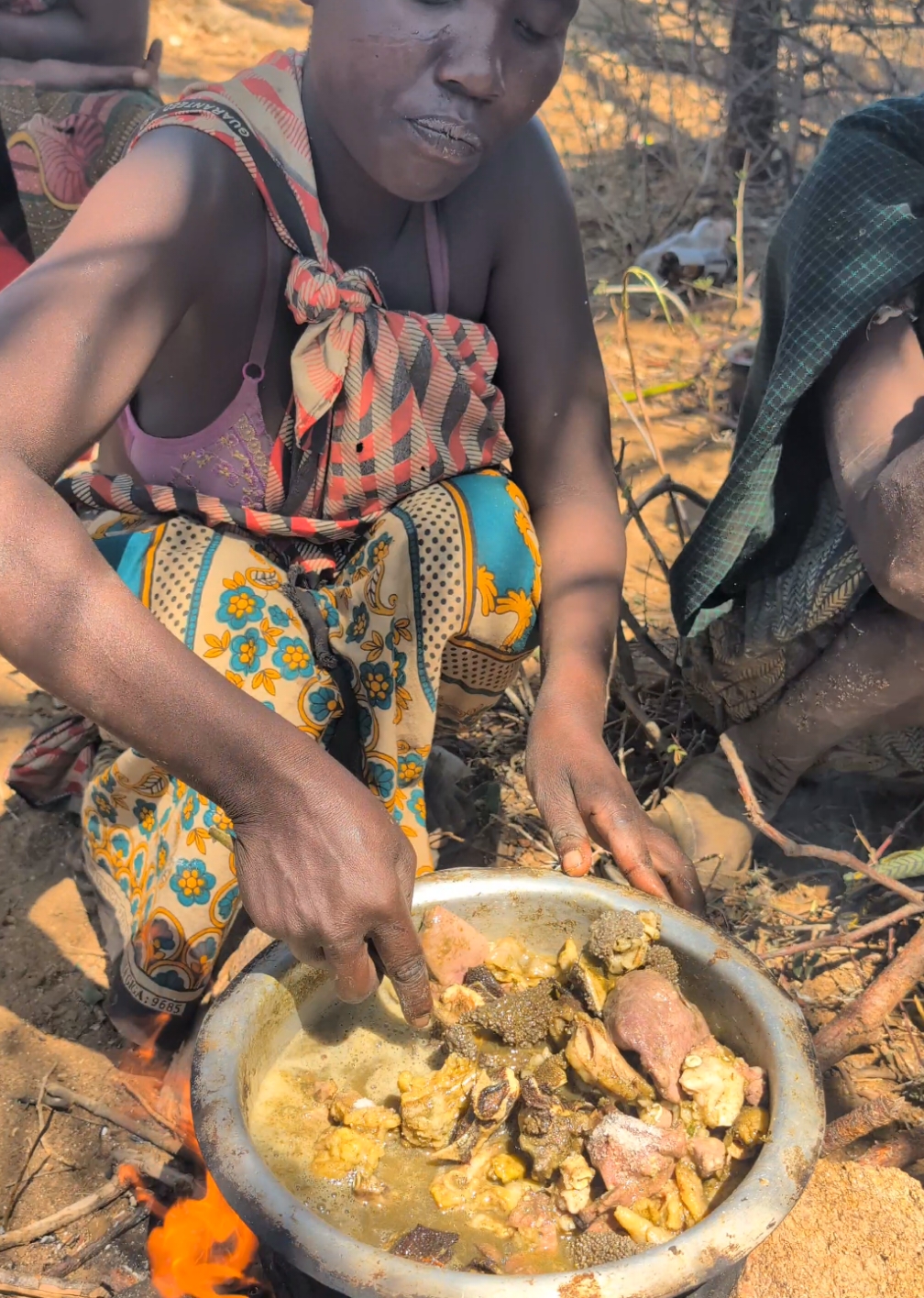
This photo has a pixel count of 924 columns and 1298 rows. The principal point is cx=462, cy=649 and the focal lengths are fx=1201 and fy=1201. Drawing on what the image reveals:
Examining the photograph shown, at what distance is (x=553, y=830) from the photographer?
5.59 feet

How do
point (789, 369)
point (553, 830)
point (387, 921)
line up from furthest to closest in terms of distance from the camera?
point (789, 369)
point (553, 830)
point (387, 921)

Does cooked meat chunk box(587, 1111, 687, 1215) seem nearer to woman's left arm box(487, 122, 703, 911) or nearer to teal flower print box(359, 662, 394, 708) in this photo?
woman's left arm box(487, 122, 703, 911)

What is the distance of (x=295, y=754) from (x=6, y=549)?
424 millimetres

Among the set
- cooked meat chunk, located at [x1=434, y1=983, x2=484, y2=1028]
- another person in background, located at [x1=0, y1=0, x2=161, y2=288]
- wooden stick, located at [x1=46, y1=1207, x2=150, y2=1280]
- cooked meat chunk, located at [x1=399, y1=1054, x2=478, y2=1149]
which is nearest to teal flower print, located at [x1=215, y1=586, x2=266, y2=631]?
cooked meat chunk, located at [x1=434, y1=983, x2=484, y2=1028]

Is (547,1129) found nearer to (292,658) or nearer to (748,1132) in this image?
(748,1132)

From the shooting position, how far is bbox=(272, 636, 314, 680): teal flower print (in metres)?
1.95

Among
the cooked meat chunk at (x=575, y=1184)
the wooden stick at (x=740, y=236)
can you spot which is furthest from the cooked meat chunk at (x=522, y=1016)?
the wooden stick at (x=740, y=236)

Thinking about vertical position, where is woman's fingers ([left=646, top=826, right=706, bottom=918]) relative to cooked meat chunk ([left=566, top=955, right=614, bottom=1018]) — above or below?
above

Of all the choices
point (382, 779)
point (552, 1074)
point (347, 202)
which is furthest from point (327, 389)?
point (552, 1074)

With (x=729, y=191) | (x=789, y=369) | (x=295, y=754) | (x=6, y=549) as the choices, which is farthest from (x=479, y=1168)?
(x=729, y=191)

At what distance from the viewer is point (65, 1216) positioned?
177 centimetres

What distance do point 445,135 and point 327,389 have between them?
1.42 ft

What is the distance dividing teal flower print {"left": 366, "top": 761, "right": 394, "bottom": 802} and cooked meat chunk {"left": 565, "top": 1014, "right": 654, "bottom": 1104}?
641mm

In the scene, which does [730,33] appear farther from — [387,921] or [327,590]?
[387,921]
